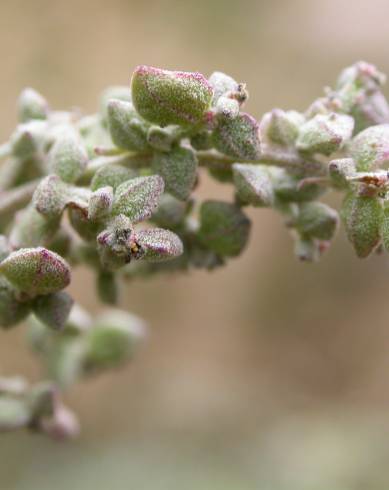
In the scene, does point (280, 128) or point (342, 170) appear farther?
point (280, 128)

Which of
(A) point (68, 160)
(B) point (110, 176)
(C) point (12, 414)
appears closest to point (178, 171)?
(B) point (110, 176)

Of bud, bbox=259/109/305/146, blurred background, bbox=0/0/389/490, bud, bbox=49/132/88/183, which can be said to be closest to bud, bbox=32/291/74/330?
bud, bbox=49/132/88/183

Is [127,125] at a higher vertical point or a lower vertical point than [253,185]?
higher

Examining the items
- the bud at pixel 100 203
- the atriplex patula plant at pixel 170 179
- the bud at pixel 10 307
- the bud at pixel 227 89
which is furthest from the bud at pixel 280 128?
the bud at pixel 10 307

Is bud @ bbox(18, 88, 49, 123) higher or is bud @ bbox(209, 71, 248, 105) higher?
bud @ bbox(18, 88, 49, 123)

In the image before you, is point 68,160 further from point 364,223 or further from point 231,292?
point 231,292

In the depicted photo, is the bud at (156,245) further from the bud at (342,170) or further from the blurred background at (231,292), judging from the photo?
the blurred background at (231,292)

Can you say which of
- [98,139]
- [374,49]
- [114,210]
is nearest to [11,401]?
[98,139]

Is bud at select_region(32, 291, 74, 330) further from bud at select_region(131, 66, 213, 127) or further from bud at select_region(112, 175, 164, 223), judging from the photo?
bud at select_region(131, 66, 213, 127)
